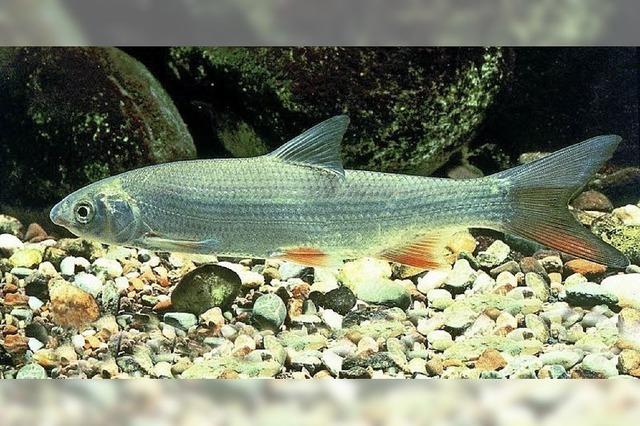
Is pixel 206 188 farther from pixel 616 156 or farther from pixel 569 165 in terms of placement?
pixel 616 156

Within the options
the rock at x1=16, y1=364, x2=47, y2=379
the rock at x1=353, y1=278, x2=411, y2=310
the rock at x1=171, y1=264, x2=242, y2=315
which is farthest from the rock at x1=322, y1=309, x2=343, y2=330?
the rock at x1=16, y1=364, x2=47, y2=379

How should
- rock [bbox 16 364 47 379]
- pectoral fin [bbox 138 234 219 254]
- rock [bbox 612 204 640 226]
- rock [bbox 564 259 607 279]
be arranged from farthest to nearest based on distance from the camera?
rock [bbox 612 204 640 226] < rock [bbox 564 259 607 279] < rock [bbox 16 364 47 379] < pectoral fin [bbox 138 234 219 254]

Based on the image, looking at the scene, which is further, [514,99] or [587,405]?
[514,99]

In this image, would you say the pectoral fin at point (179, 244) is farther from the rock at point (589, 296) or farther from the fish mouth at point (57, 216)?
the rock at point (589, 296)

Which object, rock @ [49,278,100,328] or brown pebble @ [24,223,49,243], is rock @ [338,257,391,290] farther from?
brown pebble @ [24,223,49,243]

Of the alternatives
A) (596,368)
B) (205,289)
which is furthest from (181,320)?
(596,368)

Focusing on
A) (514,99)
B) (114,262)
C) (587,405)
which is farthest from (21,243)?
(587,405)

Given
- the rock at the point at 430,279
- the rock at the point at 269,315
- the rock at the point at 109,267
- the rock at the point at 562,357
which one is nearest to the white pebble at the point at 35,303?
the rock at the point at 109,267
